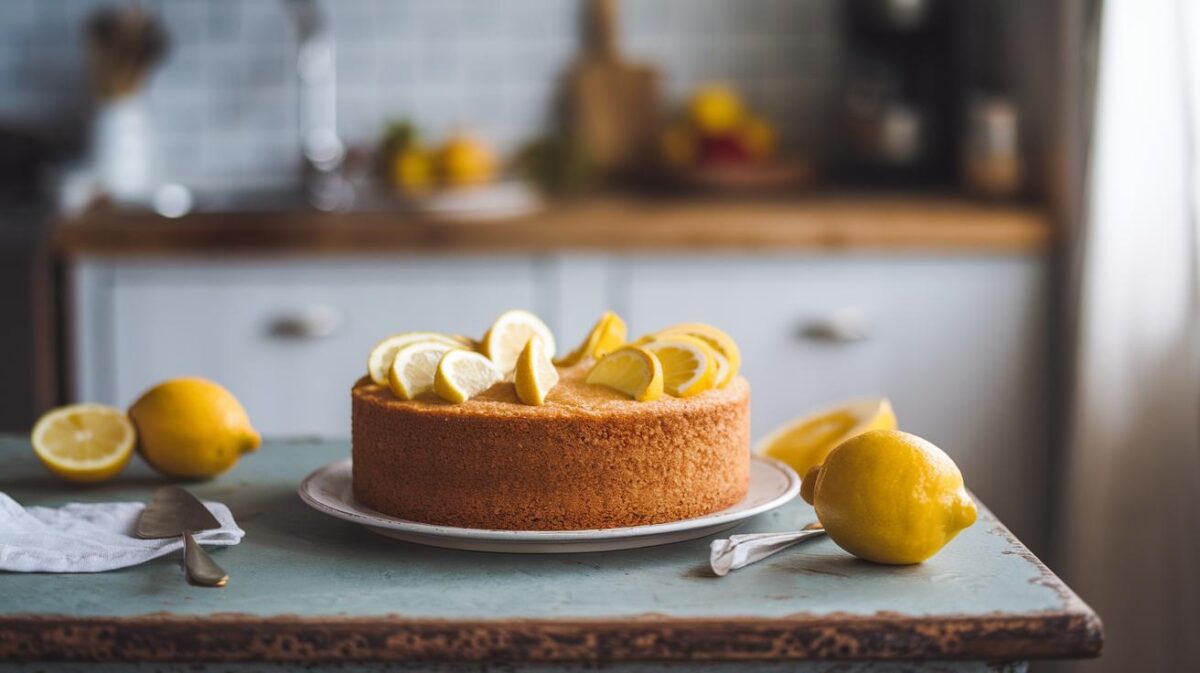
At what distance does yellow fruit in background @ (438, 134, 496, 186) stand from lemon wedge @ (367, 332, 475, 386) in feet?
5.56

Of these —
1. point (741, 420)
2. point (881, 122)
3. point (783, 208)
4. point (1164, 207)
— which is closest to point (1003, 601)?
point (741, 420)

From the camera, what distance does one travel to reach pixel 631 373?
1002 millimetres

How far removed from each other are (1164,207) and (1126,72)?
8.9 inches

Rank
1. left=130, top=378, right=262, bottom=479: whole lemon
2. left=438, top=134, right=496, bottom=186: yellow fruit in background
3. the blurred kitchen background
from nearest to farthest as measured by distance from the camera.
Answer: left=130, top=378, right=262, bottom=479: whole lemon
the blurred kitchen background
left=438, top=134, right=496, bottom=186: yellow fruit in background

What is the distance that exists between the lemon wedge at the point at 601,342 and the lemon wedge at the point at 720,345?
4 cm

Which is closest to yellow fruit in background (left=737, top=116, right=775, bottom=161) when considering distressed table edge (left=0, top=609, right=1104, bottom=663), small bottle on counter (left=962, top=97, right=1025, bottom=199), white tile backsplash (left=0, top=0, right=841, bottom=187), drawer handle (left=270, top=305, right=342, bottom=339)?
white tile backsplash (left=0, top=0, right=841, bottom=187)

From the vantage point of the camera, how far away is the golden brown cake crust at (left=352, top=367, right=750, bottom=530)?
944 mm

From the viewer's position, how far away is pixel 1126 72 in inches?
82.1

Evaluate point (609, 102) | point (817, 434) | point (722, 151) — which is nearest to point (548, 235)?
point (722, 151)

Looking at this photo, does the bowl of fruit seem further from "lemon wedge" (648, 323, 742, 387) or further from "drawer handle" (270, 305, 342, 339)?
"lemon wedge" (648, 323, 742, 387)

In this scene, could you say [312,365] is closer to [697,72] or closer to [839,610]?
[697,72]

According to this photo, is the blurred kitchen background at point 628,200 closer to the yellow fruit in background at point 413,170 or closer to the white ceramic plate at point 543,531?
the yellow fruit in background at point 413,170

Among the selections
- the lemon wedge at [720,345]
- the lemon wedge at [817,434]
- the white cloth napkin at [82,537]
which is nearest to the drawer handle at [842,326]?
the lemon wedge at [817,434]

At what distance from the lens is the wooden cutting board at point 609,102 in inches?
120
